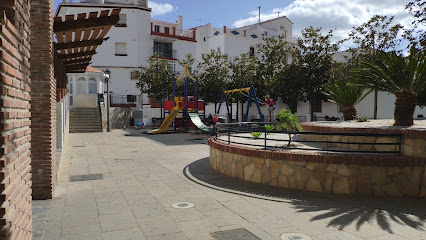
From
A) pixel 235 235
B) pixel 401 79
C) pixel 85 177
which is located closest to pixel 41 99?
pixel 85 177

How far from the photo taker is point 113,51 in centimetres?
3688

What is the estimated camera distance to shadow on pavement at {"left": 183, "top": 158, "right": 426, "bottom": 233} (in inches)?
208

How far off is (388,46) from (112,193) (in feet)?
54.7

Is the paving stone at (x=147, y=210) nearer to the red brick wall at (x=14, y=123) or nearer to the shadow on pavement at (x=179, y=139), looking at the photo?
the red brick wall at (x=14, y=123)

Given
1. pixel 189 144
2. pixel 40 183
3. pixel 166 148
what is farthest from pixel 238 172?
pixel 189 144

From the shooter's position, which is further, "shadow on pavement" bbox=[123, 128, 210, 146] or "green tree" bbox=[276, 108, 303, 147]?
"shadow on pavement" bbox=[123, 128, 210, 146]

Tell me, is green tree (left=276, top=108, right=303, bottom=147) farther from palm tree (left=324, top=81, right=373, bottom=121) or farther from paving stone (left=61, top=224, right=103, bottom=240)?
paving stone (left=61, top=224, right=103, bottom=240)

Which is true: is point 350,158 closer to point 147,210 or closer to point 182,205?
point 182,205

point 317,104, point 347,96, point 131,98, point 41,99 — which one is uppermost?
point 131,98

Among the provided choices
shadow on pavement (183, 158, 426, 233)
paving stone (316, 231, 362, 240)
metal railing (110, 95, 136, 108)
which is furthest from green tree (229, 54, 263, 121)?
paving stone (316, 231, 362, 240)

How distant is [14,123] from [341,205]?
549 cm

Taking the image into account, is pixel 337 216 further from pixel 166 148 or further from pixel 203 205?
pixel 166 148

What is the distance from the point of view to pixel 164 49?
40531 millimetres

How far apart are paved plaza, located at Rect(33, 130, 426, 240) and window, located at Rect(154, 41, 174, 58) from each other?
32.8 metres
